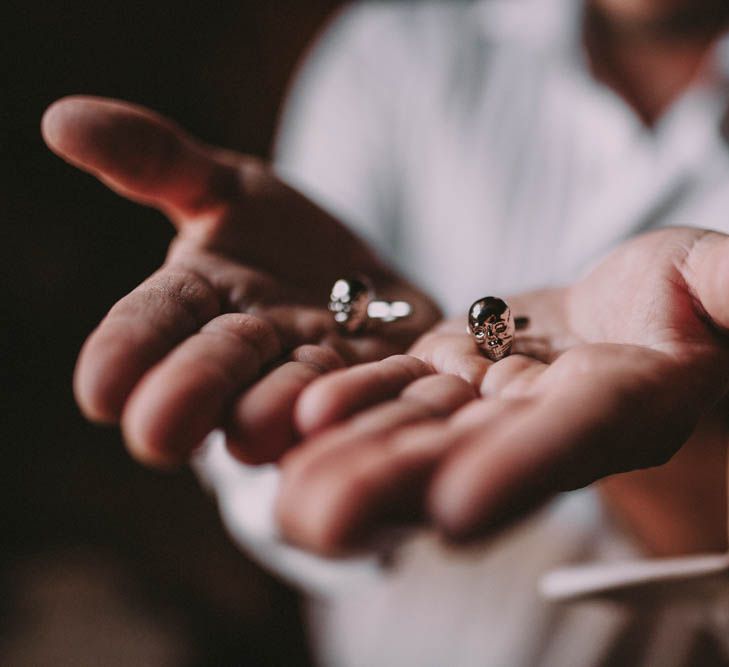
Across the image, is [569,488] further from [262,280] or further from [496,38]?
[496,38]

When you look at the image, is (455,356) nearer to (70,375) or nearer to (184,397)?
(184,397)

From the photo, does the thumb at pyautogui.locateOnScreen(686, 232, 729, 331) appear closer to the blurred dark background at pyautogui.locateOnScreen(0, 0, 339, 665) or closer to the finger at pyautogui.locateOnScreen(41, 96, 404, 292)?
the finger at pyautogui.locateOnScreen(41, 96, 404, 292)

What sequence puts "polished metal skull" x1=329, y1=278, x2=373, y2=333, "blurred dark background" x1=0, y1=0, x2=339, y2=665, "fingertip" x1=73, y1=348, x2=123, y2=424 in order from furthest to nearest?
"blurred dark background" x1=0, y1=0, x2=339, y2=665
"polished metal skull" x1=329, y1=278, x2=373, y2=333
"fingertip" x1=73, y1=348, x2=123, y2=424

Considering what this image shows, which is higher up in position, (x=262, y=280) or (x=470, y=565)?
(x=262, y=280)

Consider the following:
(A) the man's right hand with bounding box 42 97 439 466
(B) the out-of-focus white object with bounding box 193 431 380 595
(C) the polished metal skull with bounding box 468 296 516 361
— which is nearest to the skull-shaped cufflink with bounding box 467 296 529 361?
(C) the polished metal skull with bounding box 468 296 516 361

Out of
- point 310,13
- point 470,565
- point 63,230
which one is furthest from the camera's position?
point 310,13

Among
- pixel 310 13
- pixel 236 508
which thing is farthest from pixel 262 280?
pixel 310 13

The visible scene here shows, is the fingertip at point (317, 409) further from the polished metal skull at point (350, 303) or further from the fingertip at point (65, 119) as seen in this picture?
the fingertip at point (65, 119)

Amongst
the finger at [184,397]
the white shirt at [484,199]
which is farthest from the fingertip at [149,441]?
the white shirt at [484,199]
